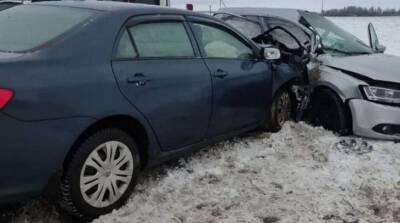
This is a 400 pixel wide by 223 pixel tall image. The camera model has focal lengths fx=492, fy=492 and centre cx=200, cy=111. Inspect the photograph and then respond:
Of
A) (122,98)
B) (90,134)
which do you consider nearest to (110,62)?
(122,98)

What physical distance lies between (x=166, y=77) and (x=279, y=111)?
2.26m

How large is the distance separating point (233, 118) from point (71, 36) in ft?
6.33

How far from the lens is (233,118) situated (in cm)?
471

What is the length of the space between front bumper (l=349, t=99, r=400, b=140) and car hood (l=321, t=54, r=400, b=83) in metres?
0.31

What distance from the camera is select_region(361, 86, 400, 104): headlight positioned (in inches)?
212

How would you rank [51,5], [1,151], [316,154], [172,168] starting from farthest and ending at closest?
1. [316,154]
2. [172,168]
3. [51,5]
4. [1,151]

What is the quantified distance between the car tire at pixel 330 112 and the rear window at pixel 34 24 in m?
3.22

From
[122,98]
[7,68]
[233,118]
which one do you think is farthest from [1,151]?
[233,118]

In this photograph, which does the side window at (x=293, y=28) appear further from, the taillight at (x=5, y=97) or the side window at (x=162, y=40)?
the taillight at (x=5, y=97)

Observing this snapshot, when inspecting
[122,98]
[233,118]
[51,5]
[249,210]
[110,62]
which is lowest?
[249,210]

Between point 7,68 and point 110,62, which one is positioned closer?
point 7,68

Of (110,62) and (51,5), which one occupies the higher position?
(51,5)

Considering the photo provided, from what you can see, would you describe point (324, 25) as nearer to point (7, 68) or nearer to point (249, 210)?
point (249, 210)

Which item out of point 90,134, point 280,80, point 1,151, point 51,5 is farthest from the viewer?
point 280,80
